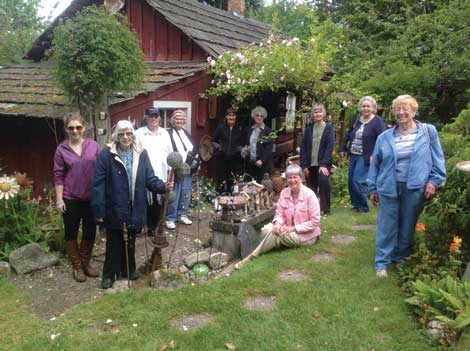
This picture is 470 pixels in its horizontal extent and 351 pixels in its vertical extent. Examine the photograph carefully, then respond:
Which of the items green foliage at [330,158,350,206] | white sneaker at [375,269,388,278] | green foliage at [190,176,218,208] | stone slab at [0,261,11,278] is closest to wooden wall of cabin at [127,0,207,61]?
green foliage at [190,176,218,208]

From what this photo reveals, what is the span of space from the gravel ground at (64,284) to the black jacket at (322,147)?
7.09ft

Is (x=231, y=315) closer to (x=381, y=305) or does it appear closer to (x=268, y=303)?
(x=268, y=303)

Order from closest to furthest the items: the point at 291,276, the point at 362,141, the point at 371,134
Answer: the point at 291,276
the point at 371,134
the point at 362,141

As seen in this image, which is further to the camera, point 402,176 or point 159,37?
point 159,37

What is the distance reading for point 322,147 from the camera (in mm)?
6820

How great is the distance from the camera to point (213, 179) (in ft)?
31.3

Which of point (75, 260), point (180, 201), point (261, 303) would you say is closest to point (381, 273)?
point (261, 303)

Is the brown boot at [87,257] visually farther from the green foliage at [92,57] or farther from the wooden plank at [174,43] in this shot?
the wooden plank at [174,43]

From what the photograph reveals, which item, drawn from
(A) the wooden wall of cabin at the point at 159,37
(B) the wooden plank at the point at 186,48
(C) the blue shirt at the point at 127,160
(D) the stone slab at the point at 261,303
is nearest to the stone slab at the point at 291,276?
(D) the stone slab at the point at 261,303

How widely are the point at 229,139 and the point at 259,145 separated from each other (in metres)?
0.58

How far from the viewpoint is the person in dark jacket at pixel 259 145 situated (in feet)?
25.9

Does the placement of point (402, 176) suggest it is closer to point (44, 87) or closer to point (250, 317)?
point (250, 317)

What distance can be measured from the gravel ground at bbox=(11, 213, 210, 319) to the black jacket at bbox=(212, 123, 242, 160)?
2.32 meters

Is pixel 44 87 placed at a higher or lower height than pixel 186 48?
lower
